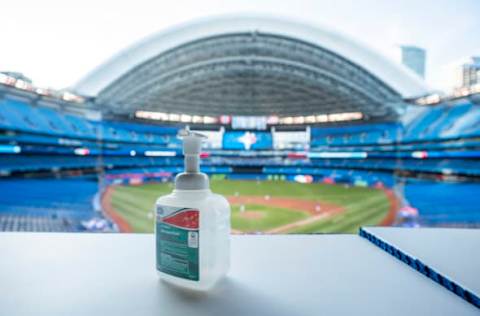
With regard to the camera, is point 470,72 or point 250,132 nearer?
point 470,72

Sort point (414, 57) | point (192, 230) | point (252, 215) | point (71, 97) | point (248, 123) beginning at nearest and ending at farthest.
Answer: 1. point (192, 230)
2. point (414, 57)
3. point (248, 123)
4. point (71, 97)
5. point (252, 215)

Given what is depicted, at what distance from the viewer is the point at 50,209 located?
15.9ft

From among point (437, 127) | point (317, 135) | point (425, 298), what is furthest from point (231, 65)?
point (425, 298)

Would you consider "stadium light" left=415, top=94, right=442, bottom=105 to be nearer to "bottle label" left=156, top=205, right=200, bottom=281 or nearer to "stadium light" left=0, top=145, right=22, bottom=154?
"bottle label" left=156, top=205, right=200, bottom=281

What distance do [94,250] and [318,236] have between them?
1.33ft

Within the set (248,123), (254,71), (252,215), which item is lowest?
(252,215)

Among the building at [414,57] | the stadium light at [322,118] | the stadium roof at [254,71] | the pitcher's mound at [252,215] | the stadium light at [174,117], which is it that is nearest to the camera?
the building at [414,57]

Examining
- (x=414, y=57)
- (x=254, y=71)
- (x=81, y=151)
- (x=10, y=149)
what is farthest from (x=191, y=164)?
(x=81, y=151)

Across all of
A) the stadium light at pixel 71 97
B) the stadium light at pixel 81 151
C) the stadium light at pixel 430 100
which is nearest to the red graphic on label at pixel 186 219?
the stadium light at pixel 71 97

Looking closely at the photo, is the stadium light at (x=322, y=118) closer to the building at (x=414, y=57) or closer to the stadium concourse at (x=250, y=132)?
the stadium concourse at (x=250, y=132)

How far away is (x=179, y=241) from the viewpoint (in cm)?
32

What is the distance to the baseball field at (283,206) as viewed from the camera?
16.5 feet

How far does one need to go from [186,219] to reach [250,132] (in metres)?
3.53

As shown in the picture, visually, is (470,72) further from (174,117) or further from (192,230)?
(174,117)
